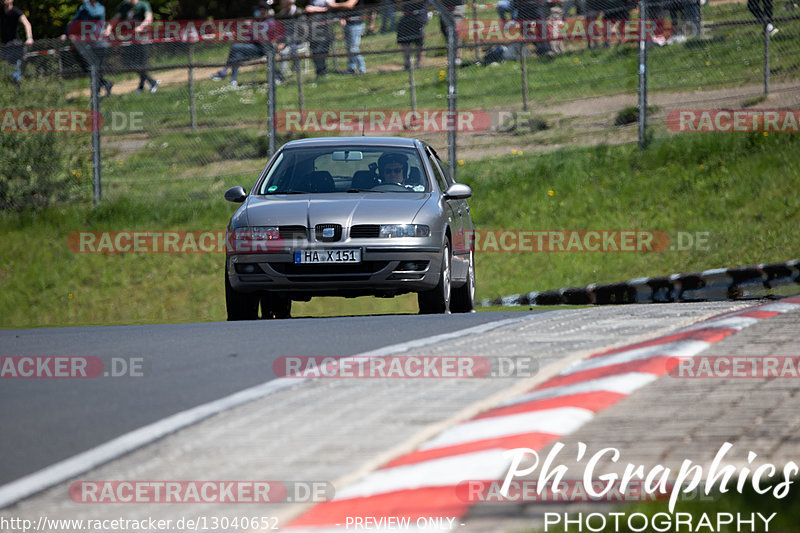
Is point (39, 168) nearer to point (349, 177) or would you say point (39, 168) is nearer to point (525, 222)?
point (525, 222)

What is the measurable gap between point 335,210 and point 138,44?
1183 cm

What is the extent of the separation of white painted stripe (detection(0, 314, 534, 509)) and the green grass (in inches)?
432

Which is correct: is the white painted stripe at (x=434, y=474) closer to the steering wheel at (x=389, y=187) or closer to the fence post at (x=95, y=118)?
the steering wheel at (x=389, y=187)

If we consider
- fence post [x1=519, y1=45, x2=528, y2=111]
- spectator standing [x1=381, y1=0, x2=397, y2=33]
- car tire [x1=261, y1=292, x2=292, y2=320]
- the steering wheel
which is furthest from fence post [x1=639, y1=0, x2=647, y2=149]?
the steering wheel

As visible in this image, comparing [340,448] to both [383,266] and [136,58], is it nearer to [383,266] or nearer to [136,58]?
[383,266]

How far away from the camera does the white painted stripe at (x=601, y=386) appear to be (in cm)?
567

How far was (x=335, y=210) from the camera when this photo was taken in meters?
10.7

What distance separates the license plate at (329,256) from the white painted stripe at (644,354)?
3955mm

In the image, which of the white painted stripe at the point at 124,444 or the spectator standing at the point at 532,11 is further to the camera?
the spectator standing at the point at 532,11

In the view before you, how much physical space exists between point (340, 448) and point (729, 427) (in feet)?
4.95

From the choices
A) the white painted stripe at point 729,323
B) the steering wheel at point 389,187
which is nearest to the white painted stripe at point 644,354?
the white painted stripe at point 729,323

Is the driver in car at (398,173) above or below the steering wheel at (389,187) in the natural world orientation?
above

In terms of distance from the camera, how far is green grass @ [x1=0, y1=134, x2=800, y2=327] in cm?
1745

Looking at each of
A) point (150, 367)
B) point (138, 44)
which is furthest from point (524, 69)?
point (150, 367)
